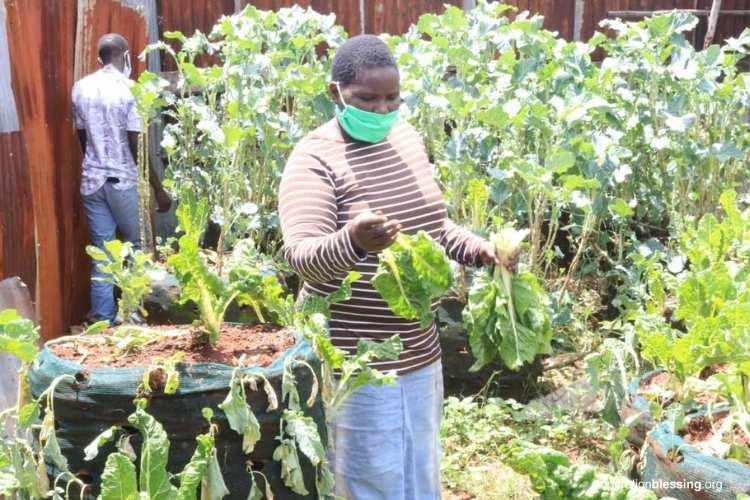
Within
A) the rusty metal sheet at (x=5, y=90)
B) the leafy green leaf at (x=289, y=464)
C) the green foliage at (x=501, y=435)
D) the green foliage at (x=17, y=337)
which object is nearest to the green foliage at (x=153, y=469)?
the leafy green leaf at (x=289, y=464)

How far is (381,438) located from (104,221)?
11.5 feet

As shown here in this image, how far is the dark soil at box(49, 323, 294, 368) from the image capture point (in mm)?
2451

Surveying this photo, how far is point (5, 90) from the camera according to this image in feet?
15.4

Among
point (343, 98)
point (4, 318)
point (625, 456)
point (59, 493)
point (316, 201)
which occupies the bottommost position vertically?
point (625, 456)

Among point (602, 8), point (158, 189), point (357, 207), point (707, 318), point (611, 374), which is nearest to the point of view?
point (357, 207)

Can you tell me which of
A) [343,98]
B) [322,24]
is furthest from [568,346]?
[343,98]

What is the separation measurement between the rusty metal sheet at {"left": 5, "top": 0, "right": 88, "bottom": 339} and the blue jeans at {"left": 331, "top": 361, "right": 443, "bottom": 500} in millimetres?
2707

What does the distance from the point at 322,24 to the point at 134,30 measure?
1.23m

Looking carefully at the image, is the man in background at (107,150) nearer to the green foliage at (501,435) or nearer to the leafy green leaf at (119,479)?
the green foliage at (501,435)

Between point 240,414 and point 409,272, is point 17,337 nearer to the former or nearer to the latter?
point 240,414

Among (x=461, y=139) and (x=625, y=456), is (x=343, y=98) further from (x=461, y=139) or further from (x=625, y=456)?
(x=461, y=139)

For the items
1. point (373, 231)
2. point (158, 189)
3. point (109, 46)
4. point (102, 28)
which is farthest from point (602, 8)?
point (373, 231)

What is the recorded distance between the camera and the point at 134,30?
666 centimetres

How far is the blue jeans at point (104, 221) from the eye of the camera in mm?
5832
